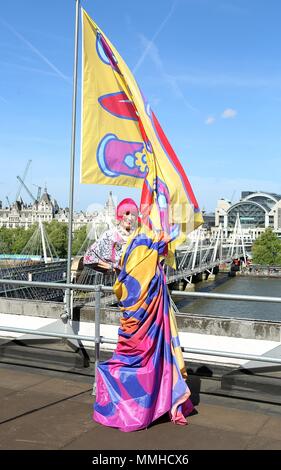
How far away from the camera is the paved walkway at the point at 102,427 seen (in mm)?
3709

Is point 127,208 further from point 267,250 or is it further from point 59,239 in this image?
point 267,250

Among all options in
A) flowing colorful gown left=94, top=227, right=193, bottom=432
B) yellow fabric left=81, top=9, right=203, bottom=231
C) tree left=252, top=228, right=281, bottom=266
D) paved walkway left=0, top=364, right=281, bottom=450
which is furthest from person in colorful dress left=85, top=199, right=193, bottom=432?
tree left=252, top=228, right=281, bottom=266

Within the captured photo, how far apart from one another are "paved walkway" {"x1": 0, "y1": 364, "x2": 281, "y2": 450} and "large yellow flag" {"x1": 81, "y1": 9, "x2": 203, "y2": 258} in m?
1.77

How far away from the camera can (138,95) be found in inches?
236

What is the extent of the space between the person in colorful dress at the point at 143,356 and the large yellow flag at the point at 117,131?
1070 millimetres

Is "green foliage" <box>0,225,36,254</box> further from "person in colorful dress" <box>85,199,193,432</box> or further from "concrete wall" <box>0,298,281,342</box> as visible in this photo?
"person in colorful dress" <box>85,199,193,432</box>

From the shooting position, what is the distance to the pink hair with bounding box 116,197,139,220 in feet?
14.9

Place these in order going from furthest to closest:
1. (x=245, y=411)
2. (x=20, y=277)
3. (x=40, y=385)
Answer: (x=20, y=277) → (x=40, y=385) → (x=245, y=411)

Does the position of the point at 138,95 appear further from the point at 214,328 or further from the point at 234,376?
the point at 234,376
